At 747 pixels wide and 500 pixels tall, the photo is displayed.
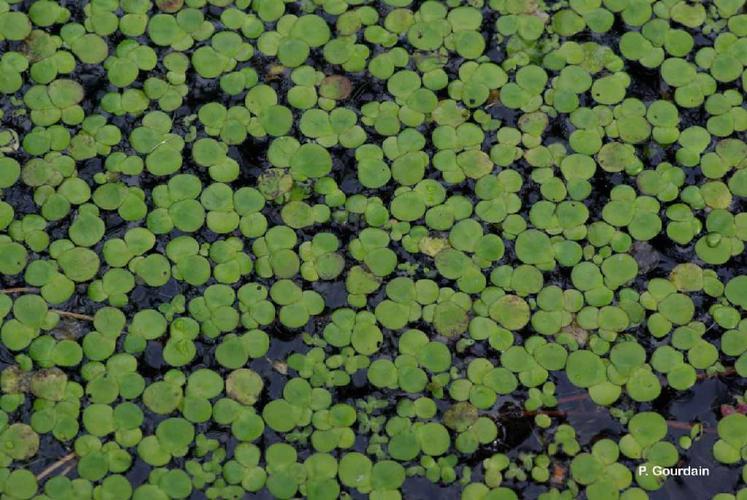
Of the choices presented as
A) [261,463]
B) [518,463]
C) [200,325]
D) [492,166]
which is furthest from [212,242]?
[518,463]

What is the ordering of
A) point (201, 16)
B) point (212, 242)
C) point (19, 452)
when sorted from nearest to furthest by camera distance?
point (19, 452), point (212, 242), point (201, 16)

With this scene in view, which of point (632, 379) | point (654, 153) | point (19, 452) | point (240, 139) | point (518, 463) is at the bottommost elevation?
point (19, 452)

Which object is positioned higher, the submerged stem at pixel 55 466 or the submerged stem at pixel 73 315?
the submerged stem at pixel 73 315

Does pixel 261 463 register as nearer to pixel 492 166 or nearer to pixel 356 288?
pixel 356 288

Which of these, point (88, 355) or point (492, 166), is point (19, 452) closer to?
point (88, 355)

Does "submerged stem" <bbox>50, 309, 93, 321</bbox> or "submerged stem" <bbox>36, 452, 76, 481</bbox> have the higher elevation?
"submerged stem" <bbox>50, 309, 93, 321</bbox>

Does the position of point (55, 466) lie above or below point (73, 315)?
below

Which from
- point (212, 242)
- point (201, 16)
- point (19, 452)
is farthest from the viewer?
point (201, 16)

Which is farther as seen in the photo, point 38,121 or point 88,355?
point 38,121

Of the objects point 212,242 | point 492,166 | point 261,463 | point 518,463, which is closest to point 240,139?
point 212,242

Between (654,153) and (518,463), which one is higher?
(654,153)
